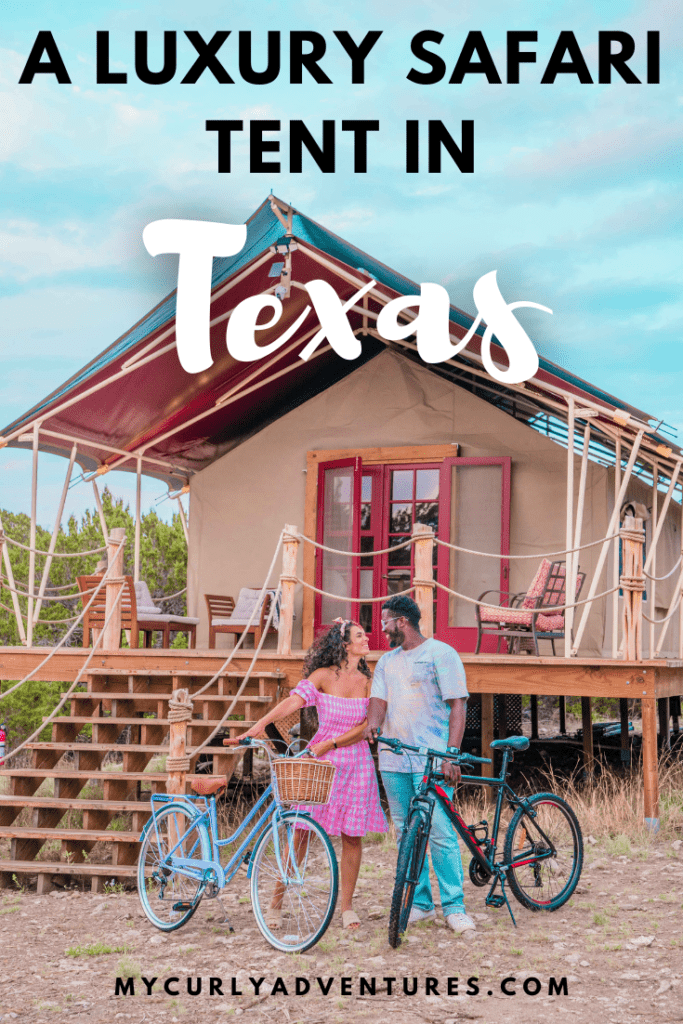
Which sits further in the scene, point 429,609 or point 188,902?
point 429,609

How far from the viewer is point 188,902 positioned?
4.89 m

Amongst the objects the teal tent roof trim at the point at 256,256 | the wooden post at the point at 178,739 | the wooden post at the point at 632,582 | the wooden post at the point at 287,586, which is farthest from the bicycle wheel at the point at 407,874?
the teal tent roof trim at the point at 256,256

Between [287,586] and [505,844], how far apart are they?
3277mm

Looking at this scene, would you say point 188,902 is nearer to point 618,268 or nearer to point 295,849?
point 295,849

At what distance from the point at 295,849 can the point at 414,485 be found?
5.98 metres

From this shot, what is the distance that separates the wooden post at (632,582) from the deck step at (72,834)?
11.8 ft

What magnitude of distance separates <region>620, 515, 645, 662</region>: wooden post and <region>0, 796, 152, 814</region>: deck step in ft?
11.4

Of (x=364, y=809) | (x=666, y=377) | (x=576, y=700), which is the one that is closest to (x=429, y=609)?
(x=364, y=809)

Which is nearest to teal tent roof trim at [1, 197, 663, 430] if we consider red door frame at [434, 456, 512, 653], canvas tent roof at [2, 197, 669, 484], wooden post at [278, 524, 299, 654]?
canvas tent roof at [2, 197, 669, 484]

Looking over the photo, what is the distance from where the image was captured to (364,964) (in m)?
4.30

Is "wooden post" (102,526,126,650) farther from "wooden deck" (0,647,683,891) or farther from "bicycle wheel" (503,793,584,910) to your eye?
"bicycle wheel" (503,793,584,910)

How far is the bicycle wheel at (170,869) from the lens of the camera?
489cm

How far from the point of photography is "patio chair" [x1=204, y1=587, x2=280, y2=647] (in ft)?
31.8

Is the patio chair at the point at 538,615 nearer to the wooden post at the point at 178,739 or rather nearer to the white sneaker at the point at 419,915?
the wooden post at the point at 178,739
